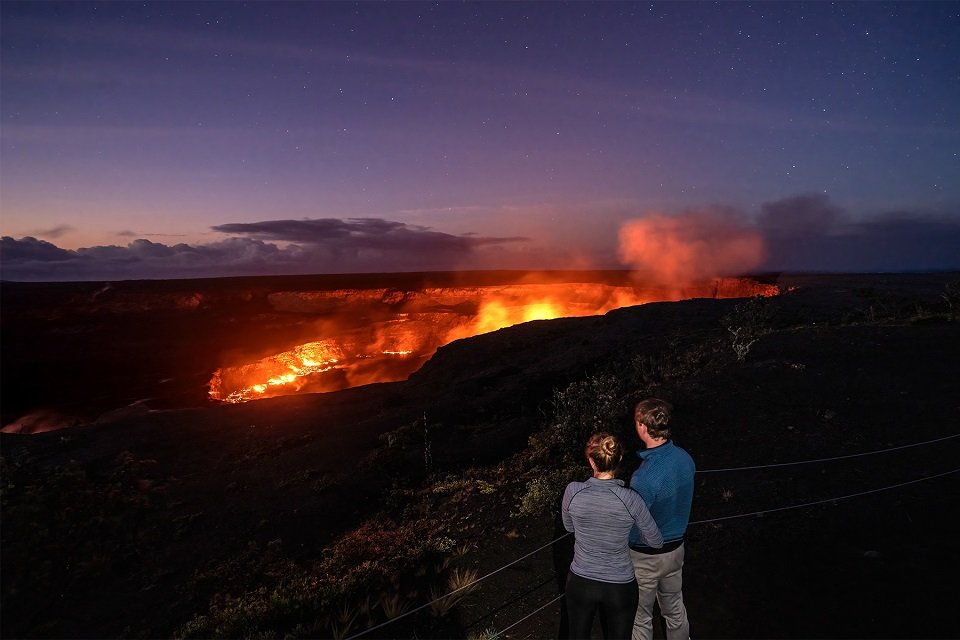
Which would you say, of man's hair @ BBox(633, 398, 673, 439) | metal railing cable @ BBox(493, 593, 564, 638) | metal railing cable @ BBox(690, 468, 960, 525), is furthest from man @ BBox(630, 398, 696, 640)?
metal railing cable @ BBox(690, 468, 960, 525)

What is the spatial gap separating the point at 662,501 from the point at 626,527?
0.52 meters

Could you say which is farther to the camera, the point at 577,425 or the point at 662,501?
the point at 577,425

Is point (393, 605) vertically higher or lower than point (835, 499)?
lower

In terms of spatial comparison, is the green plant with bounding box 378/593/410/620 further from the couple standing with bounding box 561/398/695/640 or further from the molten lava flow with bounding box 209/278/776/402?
the molten lava flow with bounding box 209/278/776/402

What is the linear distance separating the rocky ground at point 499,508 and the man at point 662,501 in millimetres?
1507

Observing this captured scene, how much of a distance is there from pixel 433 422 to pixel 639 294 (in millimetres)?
37797

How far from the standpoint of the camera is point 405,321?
47.1m

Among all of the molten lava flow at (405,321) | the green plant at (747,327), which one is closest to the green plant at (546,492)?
the green plant at (747,327)

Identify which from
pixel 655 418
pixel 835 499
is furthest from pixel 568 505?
pixel 835 499

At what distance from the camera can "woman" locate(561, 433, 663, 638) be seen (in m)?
3.51

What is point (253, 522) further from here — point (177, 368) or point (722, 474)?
point (177, 368)

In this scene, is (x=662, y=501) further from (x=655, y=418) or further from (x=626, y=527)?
(x=655, y=418)

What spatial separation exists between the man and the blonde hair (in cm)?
41

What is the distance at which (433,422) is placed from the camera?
16.2 meters
